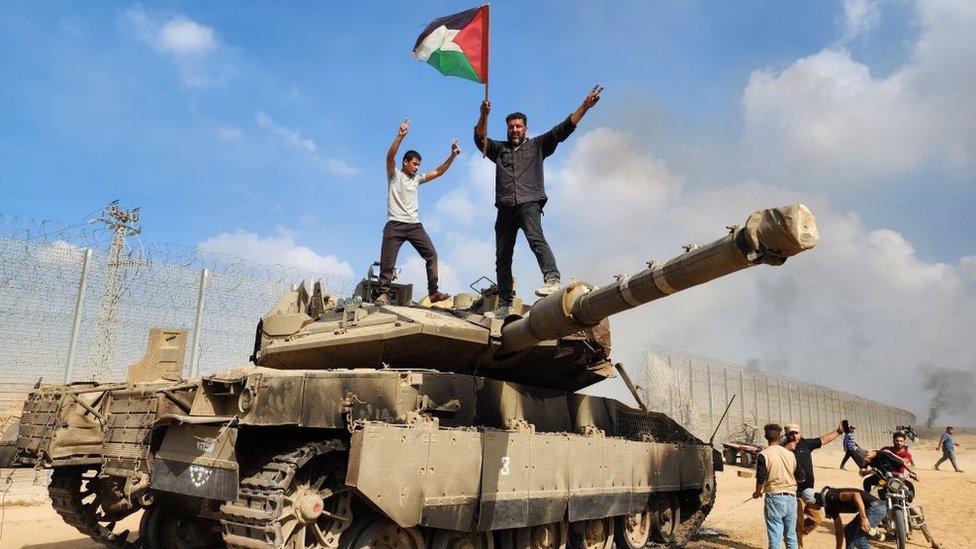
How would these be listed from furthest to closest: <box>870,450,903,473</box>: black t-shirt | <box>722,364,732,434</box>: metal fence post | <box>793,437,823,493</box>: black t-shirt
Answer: <box>722,364,732,434</box>: metal fence post < <box>870,450,903,473</box>: black t-shirt < <box>793,437,823,493</box>: black t-shirt

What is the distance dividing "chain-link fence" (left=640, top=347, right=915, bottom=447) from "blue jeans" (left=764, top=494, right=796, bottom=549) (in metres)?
19.0

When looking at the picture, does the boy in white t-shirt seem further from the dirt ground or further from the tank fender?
the dirt ground

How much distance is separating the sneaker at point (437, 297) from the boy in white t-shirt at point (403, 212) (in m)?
0.52

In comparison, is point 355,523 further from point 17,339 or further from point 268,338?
point 17,339

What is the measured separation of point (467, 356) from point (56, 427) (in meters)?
3.99

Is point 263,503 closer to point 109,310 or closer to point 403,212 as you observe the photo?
point 403,212

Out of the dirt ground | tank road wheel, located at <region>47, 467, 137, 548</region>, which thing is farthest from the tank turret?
the dirt ground

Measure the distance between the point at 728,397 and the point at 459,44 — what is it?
25.8m

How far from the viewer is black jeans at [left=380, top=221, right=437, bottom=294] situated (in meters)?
8.83

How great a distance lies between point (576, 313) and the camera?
5.93 meters

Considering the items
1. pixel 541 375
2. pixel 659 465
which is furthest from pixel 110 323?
pixel 659 465

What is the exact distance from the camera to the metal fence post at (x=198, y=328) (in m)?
15.8

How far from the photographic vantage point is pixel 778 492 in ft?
27.1

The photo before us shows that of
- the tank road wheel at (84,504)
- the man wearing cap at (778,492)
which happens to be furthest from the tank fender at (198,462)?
the man wearing cap at (778,492)
